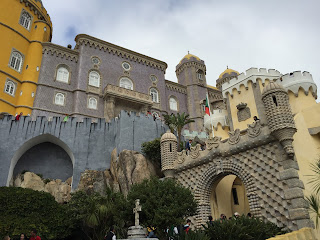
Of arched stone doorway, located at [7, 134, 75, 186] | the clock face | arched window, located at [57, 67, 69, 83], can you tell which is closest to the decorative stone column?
arched window, located at [57, 67, 69, 83]

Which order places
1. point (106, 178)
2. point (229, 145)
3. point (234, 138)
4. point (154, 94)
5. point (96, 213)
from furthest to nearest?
point (154, 94) → point (106, 178) → point (96, 213) → point (229, 145) → point (234, 138)

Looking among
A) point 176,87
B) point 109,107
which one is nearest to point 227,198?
point 109,107

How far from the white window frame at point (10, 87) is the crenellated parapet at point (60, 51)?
19.0 ft

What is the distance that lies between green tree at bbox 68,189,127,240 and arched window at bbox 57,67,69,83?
62.8 ft

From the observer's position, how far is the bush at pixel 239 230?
10.7m

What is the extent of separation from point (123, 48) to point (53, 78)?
10496mm

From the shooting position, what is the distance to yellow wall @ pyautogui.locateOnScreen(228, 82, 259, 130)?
2428cm

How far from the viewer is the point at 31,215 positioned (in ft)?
55.3

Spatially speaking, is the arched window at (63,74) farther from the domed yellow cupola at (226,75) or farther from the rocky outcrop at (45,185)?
the domed yellow cupola at (226,75)

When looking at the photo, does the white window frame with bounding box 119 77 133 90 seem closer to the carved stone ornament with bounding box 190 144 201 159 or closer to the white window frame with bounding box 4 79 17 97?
the white window frame with bounding box 4 79 17 97

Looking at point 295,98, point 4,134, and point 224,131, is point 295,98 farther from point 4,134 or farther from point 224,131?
point 4,134

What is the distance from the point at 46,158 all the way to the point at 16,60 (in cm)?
1456

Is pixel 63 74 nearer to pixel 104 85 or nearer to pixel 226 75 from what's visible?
pixel 104 85

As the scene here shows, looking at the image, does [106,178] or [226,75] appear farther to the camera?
[226,75]
